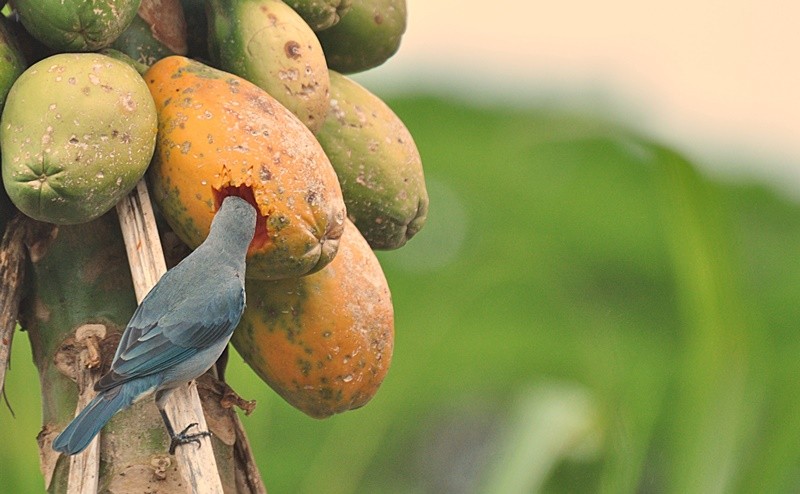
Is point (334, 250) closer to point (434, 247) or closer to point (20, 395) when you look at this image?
point (20, 395)

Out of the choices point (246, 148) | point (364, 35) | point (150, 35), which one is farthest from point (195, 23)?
point (246, 148)

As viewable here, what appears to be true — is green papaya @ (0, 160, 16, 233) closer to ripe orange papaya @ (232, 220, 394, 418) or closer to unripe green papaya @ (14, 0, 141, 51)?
unripe green papaya @ (14, 0, 141, 51)

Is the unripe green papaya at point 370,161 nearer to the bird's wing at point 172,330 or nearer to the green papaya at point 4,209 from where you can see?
the bird's wing at point 172,330

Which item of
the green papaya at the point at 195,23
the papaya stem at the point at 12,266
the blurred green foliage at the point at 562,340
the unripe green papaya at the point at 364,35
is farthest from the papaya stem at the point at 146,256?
the blurred green foliage at the point at 562,340

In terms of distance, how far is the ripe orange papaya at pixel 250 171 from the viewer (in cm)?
142

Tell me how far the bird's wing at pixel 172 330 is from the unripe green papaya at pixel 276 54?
273mm

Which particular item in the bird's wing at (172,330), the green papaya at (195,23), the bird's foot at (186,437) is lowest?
the bird's foot at (186,437)

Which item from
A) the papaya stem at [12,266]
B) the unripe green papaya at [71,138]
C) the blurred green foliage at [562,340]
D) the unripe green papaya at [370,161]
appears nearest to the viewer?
the unripe green papaya at [71,138]

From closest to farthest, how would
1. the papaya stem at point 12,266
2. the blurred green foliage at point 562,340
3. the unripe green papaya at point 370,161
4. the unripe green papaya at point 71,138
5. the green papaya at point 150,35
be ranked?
the unripe green papaya at point 71,138, the papaya stem at point 12,266, the green papaya at point 150,35, the unripe green papaya at point 370,161, the blurred green foliage at point 562,340

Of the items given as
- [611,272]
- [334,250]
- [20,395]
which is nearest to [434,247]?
[611,272]

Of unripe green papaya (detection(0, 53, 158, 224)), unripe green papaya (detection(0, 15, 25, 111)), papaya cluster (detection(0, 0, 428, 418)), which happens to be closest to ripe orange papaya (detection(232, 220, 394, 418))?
papaya cluster (detection(0, 0, 428, 418))

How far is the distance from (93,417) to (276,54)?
0.52 metres

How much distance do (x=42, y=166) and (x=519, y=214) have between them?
11.6ft

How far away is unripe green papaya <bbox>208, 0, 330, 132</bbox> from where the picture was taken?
1549 millimetres
